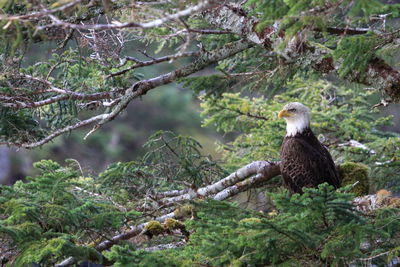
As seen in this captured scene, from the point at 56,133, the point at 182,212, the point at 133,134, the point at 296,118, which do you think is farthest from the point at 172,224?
the point at 133,134

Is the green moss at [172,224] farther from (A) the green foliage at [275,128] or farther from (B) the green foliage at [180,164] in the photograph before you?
(A) the green foliage at [275,128]

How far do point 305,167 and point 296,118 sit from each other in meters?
0.69

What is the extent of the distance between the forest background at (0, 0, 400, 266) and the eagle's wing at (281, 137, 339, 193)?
276 mm

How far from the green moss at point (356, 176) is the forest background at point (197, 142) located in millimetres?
21

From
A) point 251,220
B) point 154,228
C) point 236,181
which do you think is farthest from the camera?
point 236,181

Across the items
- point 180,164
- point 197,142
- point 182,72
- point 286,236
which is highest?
point 182,72

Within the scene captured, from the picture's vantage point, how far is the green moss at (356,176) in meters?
7.11

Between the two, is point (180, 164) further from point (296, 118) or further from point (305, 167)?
point (296, 118)

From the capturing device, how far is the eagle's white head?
7.46 meters

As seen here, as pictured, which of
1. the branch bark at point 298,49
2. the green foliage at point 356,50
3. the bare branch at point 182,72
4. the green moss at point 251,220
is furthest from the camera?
the bare branch at point 182,72

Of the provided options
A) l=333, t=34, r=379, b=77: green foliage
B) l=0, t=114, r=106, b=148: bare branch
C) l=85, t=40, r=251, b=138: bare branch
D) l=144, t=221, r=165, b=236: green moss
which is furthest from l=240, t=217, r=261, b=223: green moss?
l=0, t=114, r=106, b=148: bare branch

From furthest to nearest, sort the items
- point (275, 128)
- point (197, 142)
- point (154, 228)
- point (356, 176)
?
point (275, 128) < point (356, 176) < point (197, 142) < point (154, 228)

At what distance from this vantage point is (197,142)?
277 inches

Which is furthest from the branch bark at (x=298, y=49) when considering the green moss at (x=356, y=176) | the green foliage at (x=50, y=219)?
the green foliage at (x=50, y=219)
